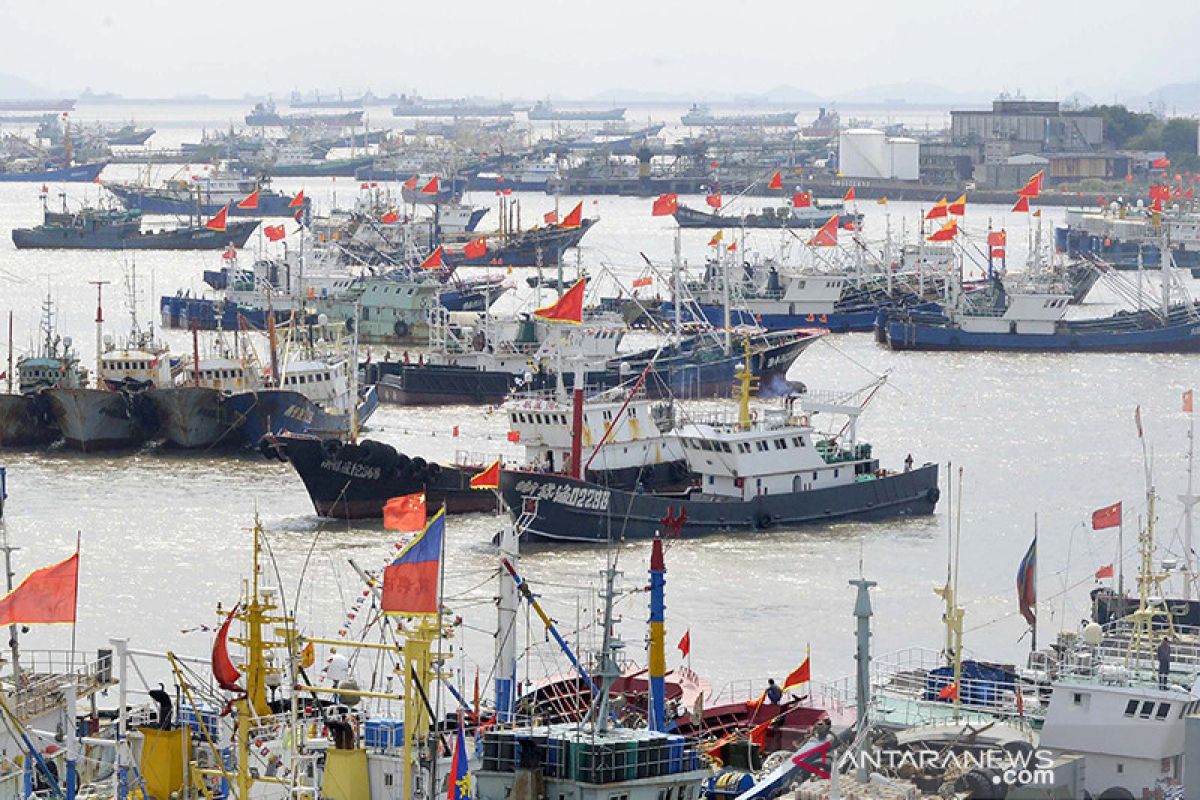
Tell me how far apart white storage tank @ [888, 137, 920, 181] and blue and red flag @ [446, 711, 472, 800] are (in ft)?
427

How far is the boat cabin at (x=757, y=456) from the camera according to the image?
36844 mm

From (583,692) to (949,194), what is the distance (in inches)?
4603

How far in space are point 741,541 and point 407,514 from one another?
12209 millimetres

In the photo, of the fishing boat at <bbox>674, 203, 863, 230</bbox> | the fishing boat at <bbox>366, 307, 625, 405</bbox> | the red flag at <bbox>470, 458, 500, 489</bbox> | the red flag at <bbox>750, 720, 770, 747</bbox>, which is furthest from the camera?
the fishing boat at <bbox>674, 203, 863, 230</bbox>

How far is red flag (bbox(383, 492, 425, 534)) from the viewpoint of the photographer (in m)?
24.0

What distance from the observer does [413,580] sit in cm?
1742

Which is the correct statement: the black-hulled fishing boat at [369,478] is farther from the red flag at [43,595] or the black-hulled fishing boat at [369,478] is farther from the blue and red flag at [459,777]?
the blue and red flag at [459,777]

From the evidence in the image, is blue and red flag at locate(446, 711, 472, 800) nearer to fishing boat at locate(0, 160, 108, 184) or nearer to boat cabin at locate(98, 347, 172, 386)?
boat cabin at locate(98, 347, 172, 386)

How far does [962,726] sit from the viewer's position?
1975 cm

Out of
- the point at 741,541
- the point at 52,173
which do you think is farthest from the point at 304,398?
the point at 52,173

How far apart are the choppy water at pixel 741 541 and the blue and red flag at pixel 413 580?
414 cm

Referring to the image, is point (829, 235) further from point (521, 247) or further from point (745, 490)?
point (745, 490)

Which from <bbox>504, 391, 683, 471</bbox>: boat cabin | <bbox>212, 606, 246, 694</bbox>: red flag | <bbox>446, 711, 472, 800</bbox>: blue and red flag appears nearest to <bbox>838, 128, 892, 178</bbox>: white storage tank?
<bbox>504, 391, 683, 471</bbox>: boat cabin

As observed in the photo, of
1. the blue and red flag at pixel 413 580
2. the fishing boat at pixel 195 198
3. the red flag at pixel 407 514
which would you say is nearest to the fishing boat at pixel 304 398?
the red flag at pixel 407 514
